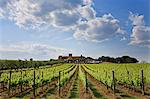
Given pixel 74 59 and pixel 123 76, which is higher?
pixel 74 59

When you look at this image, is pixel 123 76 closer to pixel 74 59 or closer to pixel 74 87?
pixel 74 87

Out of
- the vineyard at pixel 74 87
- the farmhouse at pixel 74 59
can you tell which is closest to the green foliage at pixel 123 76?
the vineyard at pixel 74 87

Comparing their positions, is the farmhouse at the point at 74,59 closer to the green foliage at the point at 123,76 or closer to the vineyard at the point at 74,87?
the green foliage at the point at 123,76

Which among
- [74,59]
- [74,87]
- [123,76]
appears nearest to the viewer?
[74,87]

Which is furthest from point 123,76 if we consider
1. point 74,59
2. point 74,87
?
point 74,59

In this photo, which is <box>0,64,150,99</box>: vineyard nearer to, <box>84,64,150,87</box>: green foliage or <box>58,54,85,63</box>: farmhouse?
<box>84,64,150,87</box>: green foliage

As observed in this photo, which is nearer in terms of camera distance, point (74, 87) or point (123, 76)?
point (74, 87)

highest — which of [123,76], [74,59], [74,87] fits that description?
[74,59]

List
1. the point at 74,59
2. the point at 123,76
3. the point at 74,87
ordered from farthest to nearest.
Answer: the point at 74,59, the point at 123,76, the point at 74,87

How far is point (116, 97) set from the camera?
14531mm

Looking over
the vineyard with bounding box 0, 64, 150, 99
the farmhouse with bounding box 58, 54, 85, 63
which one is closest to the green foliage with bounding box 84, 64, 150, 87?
the vineyard with bounding box 0, 64, 150, 99

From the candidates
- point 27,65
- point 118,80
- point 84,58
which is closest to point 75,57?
point 84,58

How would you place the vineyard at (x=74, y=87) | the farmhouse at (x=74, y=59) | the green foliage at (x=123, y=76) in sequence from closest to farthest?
the vineyard at (x=74, y=87) → the green foliage at (x=123, y=76) → the farmhouse at (x=74, y=59)

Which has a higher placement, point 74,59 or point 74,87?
point 74,59
